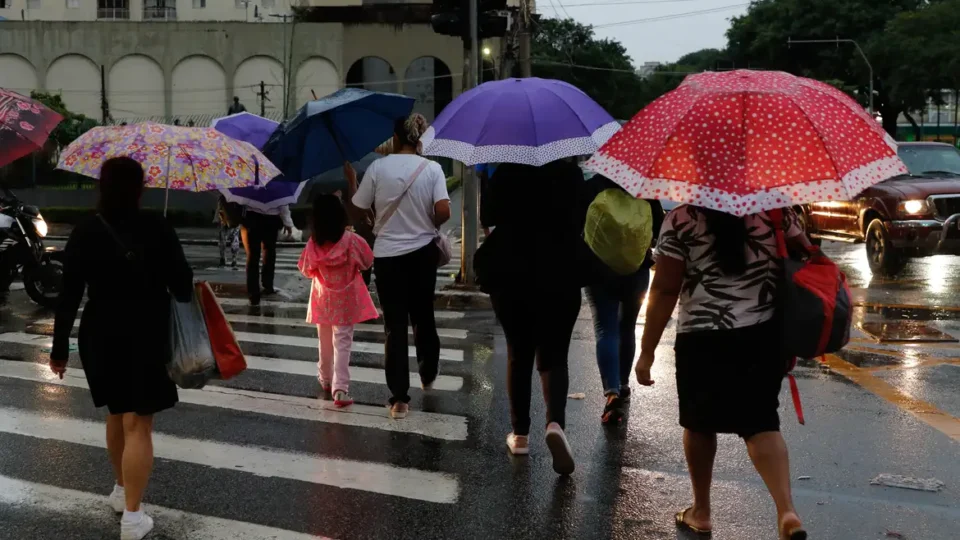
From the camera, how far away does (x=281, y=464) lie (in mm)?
5699

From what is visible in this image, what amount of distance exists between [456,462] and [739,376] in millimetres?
2019

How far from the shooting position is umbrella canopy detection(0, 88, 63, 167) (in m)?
8.02

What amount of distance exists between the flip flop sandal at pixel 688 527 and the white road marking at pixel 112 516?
60.9 inches

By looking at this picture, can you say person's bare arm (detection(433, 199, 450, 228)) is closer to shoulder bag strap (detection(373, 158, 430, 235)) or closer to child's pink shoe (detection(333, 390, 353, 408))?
shoulder bag strap (detection(373, 158, 430, 235))

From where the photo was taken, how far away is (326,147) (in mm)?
7980

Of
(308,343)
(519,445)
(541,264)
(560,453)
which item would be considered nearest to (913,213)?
(308,343)

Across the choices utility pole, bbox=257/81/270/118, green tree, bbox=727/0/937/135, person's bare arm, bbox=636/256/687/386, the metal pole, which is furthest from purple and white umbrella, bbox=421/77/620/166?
green tree, bbox=727/0/937/135

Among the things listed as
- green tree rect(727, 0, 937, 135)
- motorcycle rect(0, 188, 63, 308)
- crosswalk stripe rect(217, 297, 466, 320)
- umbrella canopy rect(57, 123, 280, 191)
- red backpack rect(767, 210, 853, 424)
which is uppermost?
green tree rect(727, 0, 937, 135)

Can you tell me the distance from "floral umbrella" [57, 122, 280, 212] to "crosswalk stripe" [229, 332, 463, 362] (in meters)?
2.29

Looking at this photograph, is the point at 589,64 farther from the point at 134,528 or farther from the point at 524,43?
the point at 134,528

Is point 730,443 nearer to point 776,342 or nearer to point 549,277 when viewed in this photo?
point 549,277

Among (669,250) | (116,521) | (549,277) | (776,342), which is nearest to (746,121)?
(669,250)

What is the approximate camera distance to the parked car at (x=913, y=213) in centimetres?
1384

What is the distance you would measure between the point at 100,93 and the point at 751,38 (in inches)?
1400
